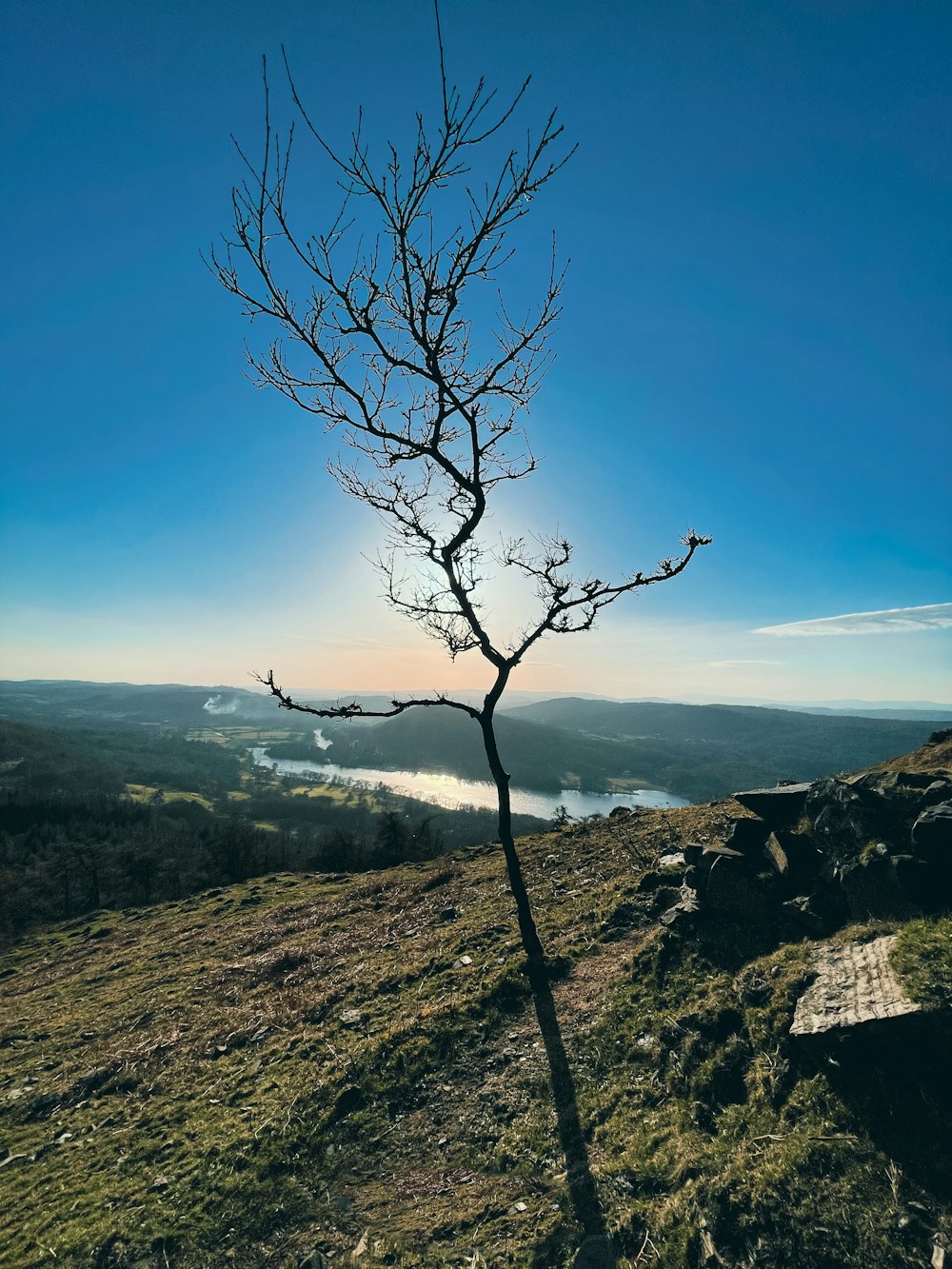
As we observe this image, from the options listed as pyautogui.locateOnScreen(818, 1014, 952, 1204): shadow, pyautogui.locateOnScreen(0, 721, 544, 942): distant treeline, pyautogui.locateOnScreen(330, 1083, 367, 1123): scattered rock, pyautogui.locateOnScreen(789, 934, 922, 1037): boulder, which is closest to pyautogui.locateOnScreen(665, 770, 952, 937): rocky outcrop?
pyautogui.locateOnScreen(789, 934, 922, 1037): boulder

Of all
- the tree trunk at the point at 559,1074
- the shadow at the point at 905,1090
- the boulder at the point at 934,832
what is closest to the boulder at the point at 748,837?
the boulder at the point at 934,832

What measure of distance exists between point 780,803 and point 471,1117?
958 centimetres

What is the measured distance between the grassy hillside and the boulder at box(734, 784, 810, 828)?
3.11m

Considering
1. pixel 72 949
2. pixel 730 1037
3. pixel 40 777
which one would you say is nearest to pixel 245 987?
pixel 730 1037

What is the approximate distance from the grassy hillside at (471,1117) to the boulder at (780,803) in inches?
122

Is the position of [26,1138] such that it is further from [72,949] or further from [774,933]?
[72,949]

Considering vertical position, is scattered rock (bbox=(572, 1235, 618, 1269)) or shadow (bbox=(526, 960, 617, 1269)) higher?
scattered rock (bbox=(572, 1235, 618, 1269))

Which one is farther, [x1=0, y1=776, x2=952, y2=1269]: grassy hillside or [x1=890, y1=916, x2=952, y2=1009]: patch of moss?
[x1=890, y1=916, x2=952, y2=1009]: patch of moss

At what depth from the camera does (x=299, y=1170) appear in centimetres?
877

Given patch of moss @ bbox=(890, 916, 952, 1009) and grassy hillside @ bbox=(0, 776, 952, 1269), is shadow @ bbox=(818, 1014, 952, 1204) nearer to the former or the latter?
grassy hillside @ bbox=(0, 776, 952, 1269)

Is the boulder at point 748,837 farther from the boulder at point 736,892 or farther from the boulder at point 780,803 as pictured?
the boulder at point 736,892

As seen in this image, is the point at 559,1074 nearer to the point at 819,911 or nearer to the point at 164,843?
the point at 819,911

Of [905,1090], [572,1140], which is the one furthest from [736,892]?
[572,1140]

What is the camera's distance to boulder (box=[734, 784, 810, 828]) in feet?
41.9
